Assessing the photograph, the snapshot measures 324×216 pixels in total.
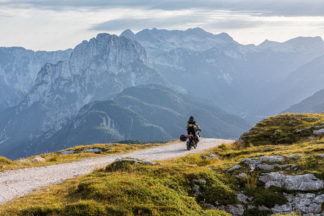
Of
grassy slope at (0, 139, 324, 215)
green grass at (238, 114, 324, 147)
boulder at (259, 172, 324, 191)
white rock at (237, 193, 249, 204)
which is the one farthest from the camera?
green grass at (238, 114, 324, 147)

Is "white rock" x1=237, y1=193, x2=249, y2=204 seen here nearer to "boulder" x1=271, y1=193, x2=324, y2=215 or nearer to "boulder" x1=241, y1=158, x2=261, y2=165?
"boulder" x1=271, y1=193, x2=324, y2=215

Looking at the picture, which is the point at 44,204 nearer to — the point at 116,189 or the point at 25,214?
the point at 25,214

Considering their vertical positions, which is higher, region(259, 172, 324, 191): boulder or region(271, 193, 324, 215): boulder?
region(259, 172, 324, 191): boulder

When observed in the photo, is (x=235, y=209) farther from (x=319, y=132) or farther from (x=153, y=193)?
(x=319, y=132)

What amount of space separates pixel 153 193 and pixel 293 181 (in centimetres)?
714

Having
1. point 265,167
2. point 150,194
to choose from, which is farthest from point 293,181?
point 150,194

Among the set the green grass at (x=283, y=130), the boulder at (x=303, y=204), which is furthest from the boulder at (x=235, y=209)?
the green grass at (x=283, y=130)

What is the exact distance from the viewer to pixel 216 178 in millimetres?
14250

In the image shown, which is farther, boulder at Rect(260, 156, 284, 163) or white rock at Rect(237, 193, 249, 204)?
boulder at Rect(260, 156, 284, 163)

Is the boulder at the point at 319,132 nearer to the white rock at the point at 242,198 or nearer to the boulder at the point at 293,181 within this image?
the boulder at the point at 293,181

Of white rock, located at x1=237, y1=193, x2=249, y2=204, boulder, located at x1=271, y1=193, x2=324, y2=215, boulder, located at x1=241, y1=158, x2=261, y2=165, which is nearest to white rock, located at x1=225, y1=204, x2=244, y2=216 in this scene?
white rock, located at x1=237, y1=193, x2=249, y2=204

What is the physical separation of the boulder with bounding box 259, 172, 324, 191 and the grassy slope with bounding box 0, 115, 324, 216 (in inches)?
15.1

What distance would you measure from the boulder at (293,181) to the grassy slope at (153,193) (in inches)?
15.1

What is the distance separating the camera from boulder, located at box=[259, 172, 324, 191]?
43.0ft
